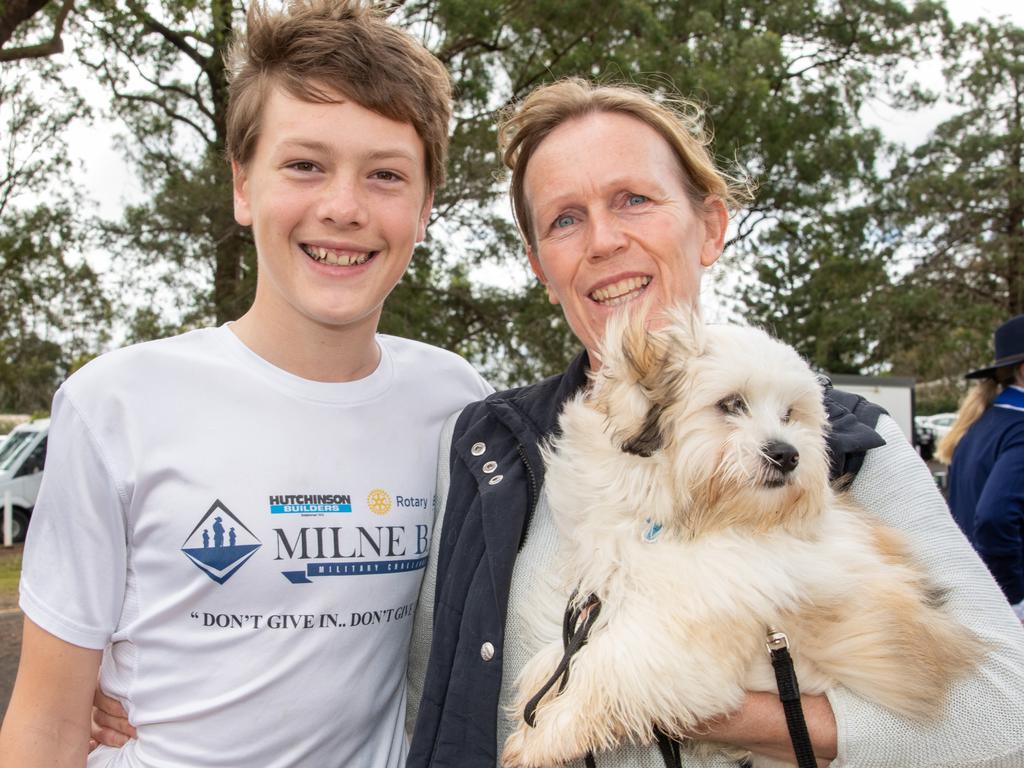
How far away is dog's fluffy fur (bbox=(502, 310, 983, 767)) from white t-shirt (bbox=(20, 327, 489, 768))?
514mm

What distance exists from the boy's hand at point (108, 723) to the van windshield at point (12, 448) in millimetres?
19084

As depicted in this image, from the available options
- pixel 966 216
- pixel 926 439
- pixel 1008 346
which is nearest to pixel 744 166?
pixel 1008 346

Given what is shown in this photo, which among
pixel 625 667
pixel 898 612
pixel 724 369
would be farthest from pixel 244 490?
pixel 898 612

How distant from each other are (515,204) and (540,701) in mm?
1718

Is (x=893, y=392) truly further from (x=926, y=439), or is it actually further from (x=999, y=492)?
(x=926, y=439)

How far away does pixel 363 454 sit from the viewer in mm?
2600

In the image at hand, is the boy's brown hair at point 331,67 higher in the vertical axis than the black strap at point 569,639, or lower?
higher

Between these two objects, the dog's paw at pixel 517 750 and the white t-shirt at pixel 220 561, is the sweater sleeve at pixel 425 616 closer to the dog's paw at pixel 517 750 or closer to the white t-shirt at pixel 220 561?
the white t-shirt at pixel 220 561

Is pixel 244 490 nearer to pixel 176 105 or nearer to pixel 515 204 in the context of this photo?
pixel 515 204

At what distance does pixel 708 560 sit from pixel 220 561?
131 centimetres

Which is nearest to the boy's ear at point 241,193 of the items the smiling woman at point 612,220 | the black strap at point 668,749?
the smiling woman at point 612,220

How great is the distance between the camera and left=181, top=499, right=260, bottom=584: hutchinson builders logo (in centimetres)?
233

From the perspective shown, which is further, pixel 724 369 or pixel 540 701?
pixel 724 369

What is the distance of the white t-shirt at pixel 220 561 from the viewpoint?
7.48 feet
